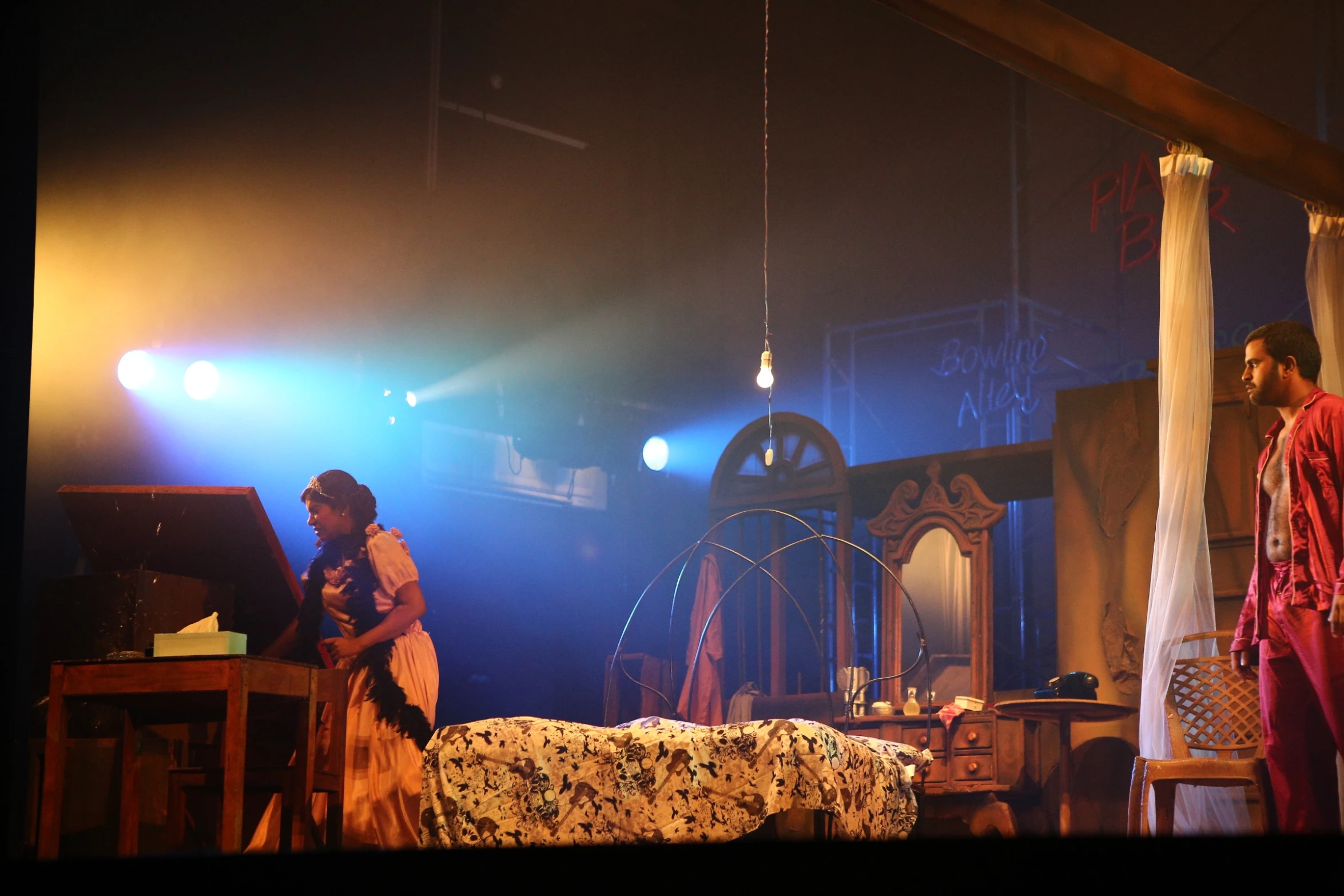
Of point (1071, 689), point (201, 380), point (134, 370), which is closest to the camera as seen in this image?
point (1071, 689)

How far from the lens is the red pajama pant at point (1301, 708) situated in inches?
165

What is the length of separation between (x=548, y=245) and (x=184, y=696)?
502cm

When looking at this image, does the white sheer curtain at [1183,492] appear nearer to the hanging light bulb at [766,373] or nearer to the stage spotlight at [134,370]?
the hanging light bulb at [766,373]

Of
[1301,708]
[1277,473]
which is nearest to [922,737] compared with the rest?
[1301,708]

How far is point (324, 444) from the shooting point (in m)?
7.11

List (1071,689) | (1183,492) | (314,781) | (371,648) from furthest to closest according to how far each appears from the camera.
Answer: (1071,689) < (371,648) < (1183,492) < (314,781)

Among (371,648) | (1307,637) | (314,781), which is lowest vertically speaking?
(314,781)

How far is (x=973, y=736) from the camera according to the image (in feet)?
18.2

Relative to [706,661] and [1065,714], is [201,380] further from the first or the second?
[1065,714]

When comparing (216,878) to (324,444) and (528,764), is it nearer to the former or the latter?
(528,764)

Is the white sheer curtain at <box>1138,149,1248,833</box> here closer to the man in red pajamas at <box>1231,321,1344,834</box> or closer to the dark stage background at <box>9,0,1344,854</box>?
the man in red pajamas at <box>1231,321,1344,834</box>

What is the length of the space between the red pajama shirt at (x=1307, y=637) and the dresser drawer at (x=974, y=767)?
1317 millimetres

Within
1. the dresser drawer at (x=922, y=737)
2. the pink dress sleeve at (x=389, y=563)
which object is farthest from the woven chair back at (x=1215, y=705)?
the pink dress sleeve at (x=389, y=563)

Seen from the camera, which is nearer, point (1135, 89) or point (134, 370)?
point (1135, 89)
